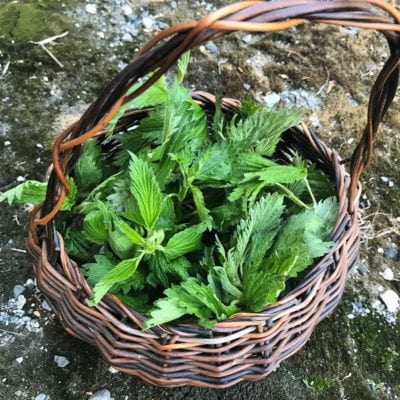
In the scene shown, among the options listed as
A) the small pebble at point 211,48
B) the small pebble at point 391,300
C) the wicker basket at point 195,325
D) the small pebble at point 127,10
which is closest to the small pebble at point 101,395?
the wicker basket at point 195,325

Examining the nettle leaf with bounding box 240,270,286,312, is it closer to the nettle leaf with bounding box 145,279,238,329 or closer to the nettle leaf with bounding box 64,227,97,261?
the nettle leaf with bounding box 145,279,238,329

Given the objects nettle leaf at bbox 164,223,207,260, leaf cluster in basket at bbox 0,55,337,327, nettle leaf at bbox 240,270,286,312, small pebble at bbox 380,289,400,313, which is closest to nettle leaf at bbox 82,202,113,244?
leaf cluster in basket at bbox 0,55,337,327

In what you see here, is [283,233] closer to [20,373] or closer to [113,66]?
[20,373]

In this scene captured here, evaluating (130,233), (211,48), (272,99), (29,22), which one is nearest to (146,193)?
(130,233)

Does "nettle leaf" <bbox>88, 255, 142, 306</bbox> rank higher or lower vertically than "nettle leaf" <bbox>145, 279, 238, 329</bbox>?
higher

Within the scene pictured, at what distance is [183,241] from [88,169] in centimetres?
23

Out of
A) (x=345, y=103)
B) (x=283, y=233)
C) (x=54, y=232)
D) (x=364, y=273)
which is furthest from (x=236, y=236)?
(x=345, y=103)

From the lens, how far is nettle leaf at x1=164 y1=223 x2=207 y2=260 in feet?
2.93

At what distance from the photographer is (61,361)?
1042mm

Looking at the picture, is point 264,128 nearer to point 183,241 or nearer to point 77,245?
point 183,241

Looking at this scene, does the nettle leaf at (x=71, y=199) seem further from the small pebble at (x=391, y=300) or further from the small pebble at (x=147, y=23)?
the small pebble at (x=147, y=23)

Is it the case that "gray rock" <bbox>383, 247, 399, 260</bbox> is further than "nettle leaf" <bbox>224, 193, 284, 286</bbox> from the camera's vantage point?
Yes

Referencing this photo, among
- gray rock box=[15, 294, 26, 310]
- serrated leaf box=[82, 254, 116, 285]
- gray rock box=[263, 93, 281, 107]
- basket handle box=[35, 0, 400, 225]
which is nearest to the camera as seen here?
basket handle box=[35, 0, 400, 225]

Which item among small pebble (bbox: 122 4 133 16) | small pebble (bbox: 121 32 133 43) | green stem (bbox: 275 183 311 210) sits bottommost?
small pebble (bbox: 121 32 133 43)
